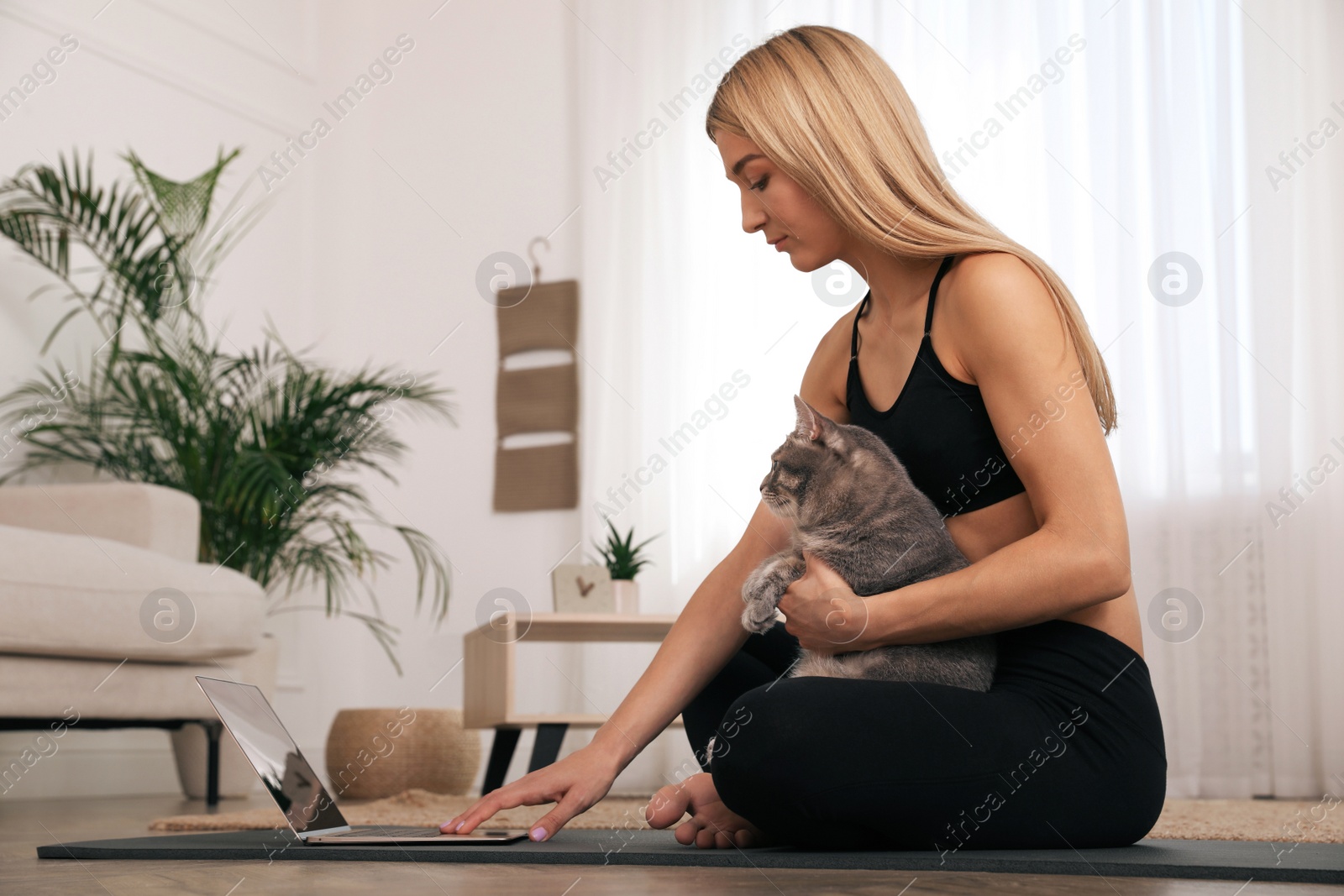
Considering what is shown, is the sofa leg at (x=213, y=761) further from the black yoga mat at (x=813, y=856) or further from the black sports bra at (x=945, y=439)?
the black sports bra at (x=945, y=439)

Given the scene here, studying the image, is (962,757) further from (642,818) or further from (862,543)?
(642,818)

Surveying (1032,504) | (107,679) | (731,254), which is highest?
(731,254)

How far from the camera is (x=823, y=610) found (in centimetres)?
118

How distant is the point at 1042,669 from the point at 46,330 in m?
3.46

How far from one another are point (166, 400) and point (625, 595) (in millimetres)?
1476

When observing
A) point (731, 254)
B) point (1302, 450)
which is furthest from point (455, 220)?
point (1302, 450)

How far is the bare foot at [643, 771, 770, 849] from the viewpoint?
1275mm

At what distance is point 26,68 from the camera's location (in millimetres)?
3715

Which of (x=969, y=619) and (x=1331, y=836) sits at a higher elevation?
(x=969, y=619)

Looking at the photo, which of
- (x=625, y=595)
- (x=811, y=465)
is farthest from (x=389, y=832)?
(x=625, y=595)

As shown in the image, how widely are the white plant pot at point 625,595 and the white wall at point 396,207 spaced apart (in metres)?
0.96

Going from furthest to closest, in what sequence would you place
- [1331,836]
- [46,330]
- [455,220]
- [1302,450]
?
[455,220] < [46,330] < [1302,450] < [1331,836]

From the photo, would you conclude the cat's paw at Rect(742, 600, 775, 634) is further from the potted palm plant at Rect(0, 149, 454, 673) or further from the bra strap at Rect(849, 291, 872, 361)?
the potted palm plant at Rect(0, 149, 454, 673)

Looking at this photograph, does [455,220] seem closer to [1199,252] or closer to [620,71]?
[620,71]
